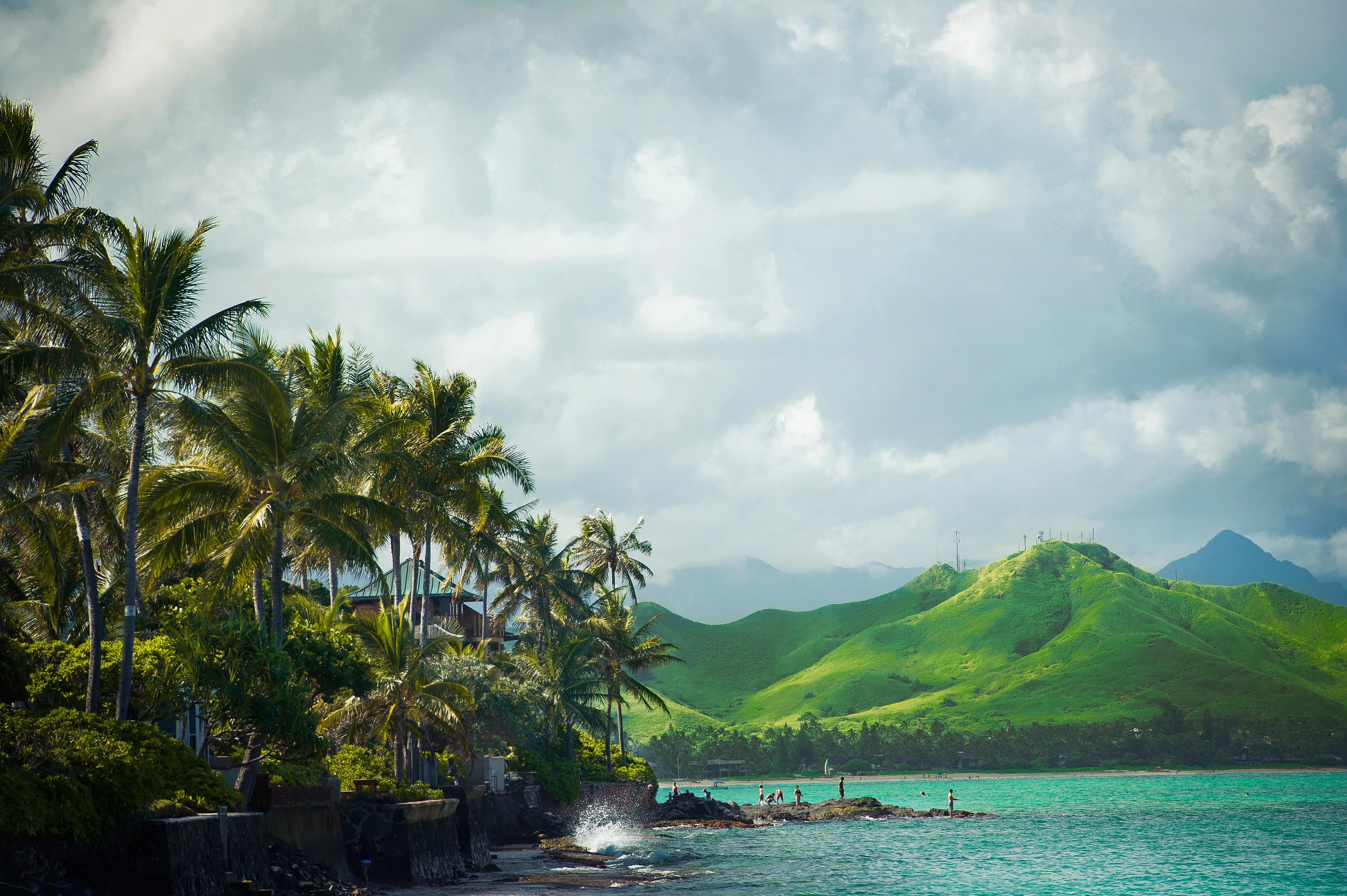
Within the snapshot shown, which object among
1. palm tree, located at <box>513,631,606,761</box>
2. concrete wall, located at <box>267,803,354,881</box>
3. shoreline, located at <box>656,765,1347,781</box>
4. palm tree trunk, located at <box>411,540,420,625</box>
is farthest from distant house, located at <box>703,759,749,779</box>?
concrete wall, located at <box>267,803,354,881</box>

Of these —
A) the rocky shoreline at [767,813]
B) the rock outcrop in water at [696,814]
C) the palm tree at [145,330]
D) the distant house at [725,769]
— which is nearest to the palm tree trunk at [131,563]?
the palm tree at [145,330]

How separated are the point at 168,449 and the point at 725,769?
5979 inches

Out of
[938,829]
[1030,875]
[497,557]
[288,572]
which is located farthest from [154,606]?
[938,829]

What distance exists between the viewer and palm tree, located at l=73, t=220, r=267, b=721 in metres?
23.5

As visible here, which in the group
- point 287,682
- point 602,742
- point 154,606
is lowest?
point 602,742

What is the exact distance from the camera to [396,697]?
1312 inches

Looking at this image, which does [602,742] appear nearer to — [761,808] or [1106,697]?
[761,808]

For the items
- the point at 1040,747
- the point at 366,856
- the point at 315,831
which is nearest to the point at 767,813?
the point at 366,856

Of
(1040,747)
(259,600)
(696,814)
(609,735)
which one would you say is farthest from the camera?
(1040,747)

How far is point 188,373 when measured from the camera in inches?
975

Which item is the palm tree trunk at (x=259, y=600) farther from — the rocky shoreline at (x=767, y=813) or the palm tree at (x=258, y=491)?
the rocky shoreline at (x=767, y=813)

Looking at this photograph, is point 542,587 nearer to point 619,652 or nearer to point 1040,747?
point 619,652

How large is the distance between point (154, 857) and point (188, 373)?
35.2 feet

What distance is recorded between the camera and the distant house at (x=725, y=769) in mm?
170875
